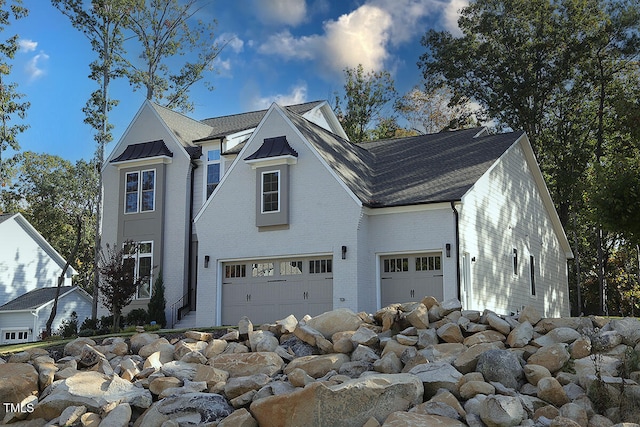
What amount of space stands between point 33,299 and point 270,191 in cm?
1943

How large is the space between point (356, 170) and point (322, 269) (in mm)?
3913

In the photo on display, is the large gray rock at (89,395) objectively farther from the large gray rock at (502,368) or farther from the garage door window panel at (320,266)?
the garage door window panel at (320,266)

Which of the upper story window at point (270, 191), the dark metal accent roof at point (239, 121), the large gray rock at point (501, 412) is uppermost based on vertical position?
the dark metal accent roof at point (239, 121)

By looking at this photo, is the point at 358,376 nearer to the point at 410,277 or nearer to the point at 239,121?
the point at 410,277

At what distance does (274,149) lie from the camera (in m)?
23.1

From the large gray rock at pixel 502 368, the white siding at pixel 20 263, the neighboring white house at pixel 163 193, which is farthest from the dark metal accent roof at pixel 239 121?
the large gray rock at pixel 502 368

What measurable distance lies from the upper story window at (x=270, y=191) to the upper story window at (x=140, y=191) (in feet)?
20.2

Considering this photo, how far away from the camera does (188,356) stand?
558 inches

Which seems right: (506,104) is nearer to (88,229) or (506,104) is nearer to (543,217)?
(543,217)

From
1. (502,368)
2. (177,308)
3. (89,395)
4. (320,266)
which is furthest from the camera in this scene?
(177,308)

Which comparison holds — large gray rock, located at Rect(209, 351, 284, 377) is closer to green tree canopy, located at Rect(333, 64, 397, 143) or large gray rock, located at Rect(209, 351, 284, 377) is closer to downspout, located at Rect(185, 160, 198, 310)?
downspout, located at Rect(185, 160, 198, 310)

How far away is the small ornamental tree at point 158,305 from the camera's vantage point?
995 inches

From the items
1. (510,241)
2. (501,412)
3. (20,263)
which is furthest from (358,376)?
(20,263)

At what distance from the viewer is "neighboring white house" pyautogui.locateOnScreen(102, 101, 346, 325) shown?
26547 mm
